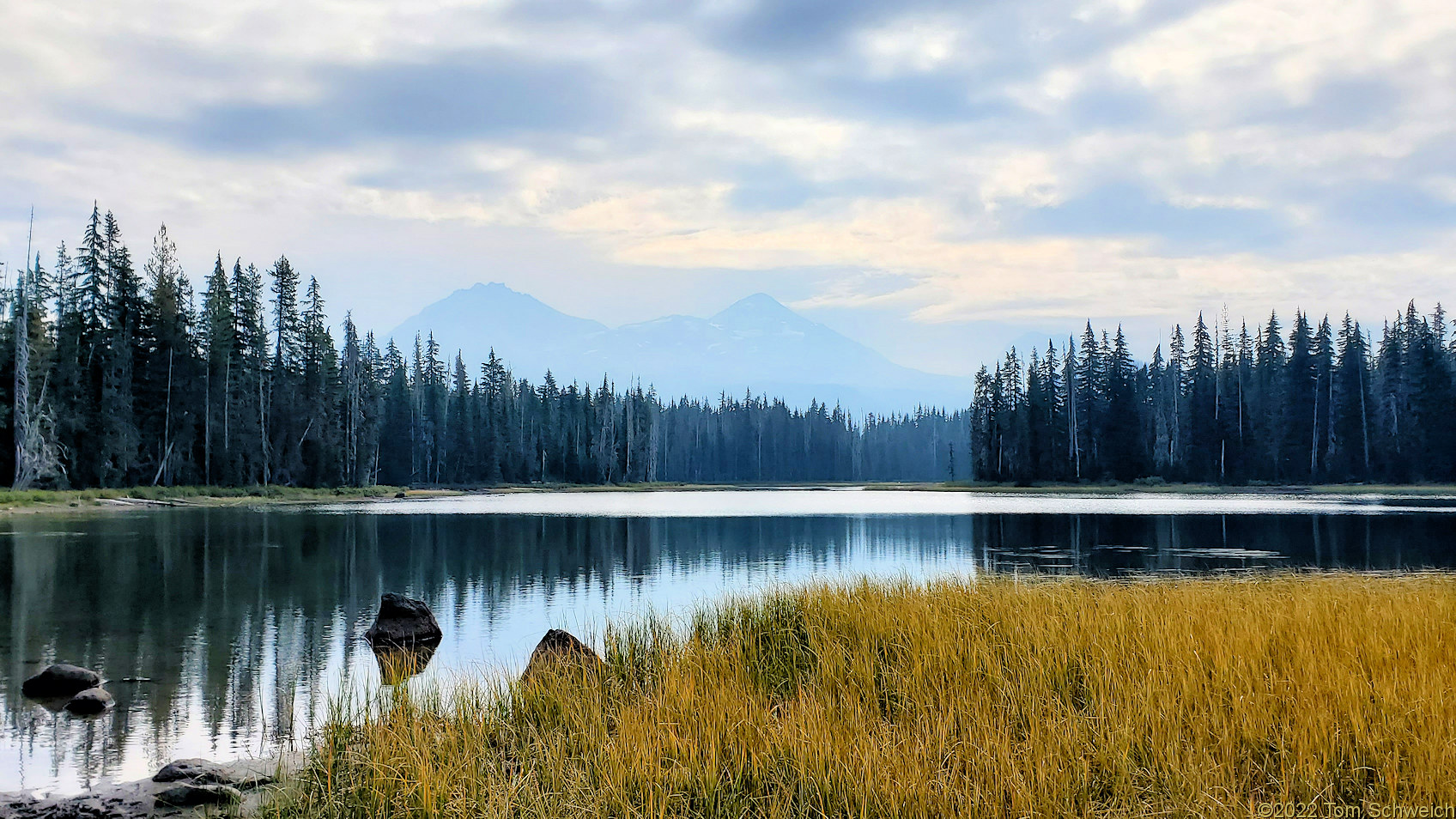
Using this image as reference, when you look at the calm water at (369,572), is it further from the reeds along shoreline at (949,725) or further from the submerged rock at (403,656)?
the reeds along shoreline at (949,725)

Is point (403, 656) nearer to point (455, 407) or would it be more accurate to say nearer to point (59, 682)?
point (59, 682)

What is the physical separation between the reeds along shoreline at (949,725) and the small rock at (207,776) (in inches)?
29.9

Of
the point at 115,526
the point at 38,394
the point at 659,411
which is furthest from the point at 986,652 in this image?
the point at 659,411

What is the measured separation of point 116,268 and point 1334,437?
11115cm

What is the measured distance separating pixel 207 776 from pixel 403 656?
4827 millimetres

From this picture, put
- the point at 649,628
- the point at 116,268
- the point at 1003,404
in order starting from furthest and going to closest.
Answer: the point at 1003,404, the point at 116,268, the point at 649,628

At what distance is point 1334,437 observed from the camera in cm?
9481

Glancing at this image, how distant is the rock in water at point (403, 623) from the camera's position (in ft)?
56.6

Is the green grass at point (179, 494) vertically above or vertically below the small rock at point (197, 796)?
above

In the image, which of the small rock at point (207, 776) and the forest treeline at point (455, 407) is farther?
the forest treeline at point (455, 407)

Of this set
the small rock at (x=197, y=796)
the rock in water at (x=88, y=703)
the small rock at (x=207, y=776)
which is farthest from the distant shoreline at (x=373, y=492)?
the small rock at (x=197, y=796)

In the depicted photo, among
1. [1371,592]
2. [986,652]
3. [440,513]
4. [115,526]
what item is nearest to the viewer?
[986,652]

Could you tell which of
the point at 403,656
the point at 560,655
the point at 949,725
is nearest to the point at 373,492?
the point at 403,656

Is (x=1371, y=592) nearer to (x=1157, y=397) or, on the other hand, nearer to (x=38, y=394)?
(x=38, y=394)
